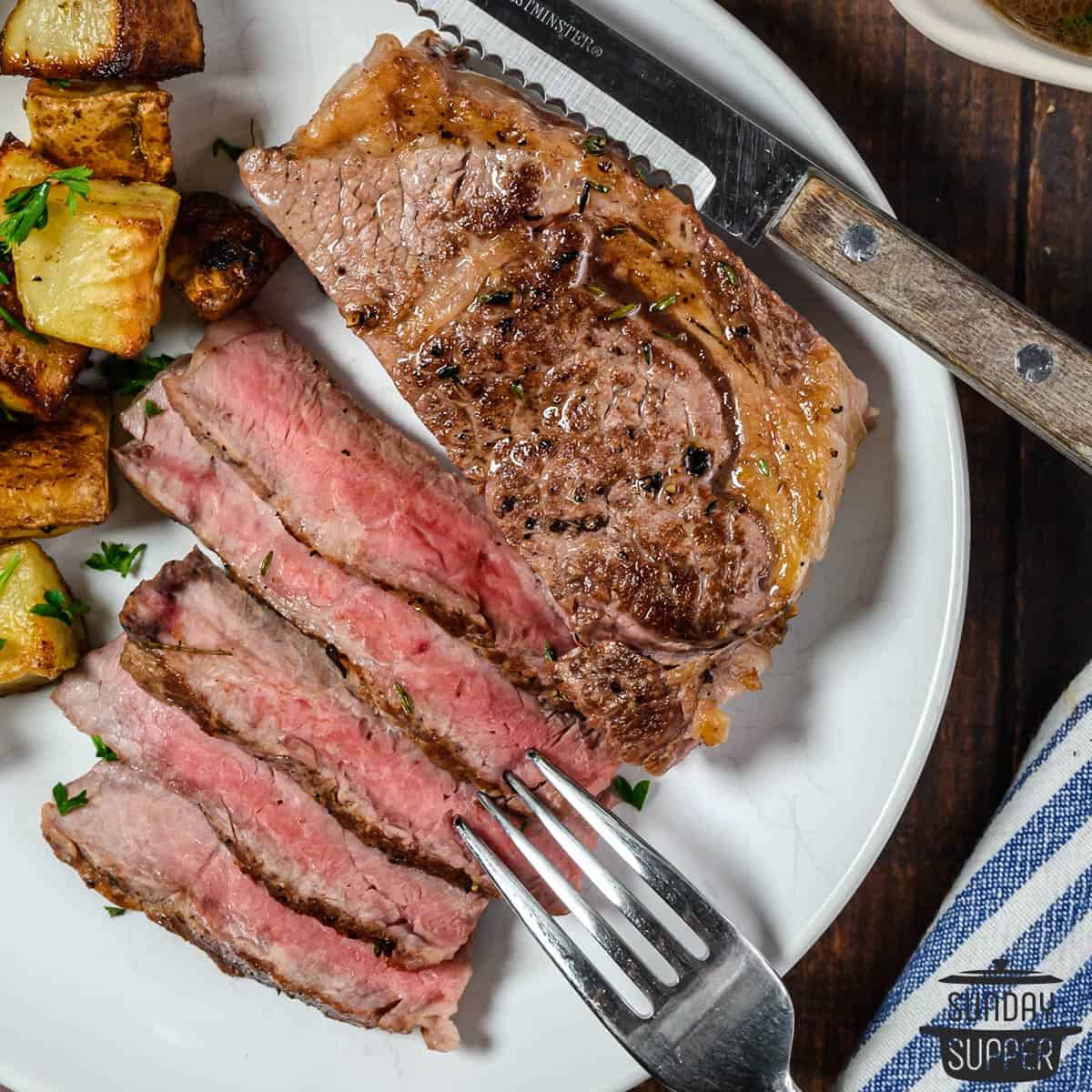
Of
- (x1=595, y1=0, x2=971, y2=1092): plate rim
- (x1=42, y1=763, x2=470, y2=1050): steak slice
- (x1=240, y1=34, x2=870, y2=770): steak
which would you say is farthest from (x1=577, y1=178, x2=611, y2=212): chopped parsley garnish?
(x1=42, y1=763, x2=470, y2=1050): steak slice

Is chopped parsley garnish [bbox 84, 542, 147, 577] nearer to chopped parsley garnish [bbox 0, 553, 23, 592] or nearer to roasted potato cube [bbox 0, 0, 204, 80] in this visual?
chopped parsley garnish [bbox 0, 553, 23, 592]

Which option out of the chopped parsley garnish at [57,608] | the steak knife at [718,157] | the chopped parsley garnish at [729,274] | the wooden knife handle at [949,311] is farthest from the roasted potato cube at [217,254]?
the wooden knife handle at [949,311]

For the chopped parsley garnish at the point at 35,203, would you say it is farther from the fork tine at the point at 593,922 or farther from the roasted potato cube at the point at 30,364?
the fork tine at the point at 593,922

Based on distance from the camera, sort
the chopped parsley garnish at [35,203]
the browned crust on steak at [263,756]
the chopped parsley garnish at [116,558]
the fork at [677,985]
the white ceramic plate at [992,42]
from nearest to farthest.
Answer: the white ceramic plate at [992,42] < the chopped parsley garnish at [35,203] < the fork at [677,985] < the browned crust on steak at [263,756] < the chopped parsley garnish at [116,558]

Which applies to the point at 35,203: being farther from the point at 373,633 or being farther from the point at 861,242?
the point at 861,242

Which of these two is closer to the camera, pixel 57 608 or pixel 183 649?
pixel 183 649

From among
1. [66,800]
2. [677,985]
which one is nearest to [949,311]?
[677,985]
